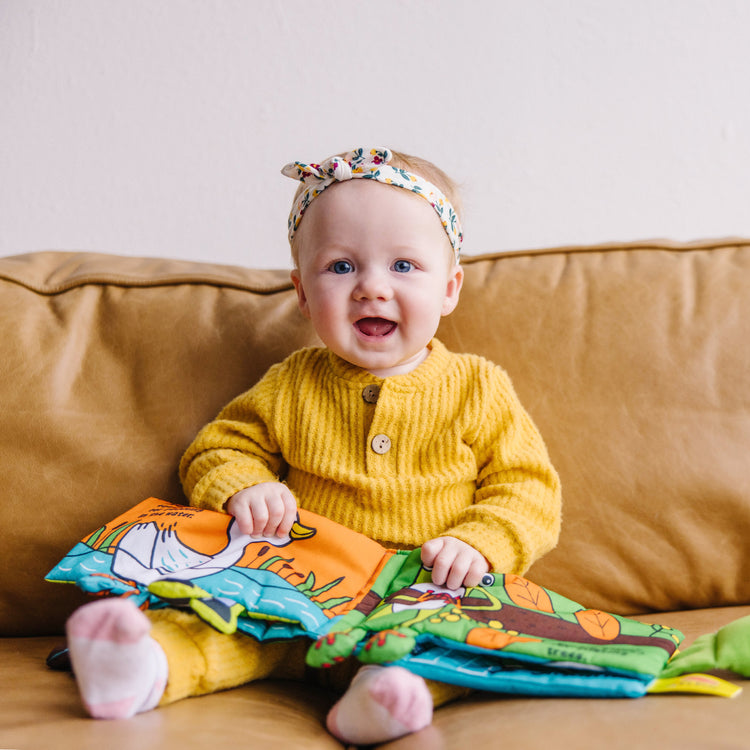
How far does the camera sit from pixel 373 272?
3.29 feet

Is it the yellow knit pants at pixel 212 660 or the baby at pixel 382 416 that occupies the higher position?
the baby at pixel 382 416

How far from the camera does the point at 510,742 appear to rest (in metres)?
0.64

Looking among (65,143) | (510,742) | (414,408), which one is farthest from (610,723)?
(65,143)

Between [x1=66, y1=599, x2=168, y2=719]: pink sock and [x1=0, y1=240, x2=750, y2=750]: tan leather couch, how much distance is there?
0.36m

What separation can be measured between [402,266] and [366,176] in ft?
0.44

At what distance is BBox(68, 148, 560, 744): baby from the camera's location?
3.24ft

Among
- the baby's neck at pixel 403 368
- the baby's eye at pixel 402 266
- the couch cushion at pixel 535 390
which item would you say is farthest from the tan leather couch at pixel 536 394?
the baby's eye at pixel 402 266

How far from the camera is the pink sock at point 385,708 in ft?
2.25

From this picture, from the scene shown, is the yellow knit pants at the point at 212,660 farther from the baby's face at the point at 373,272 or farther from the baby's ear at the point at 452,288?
the baby's ear at the point at 452,288

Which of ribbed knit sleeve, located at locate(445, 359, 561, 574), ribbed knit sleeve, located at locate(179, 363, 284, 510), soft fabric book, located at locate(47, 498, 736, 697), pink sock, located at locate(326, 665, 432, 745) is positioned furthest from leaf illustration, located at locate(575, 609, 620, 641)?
ribbed knit sleeve, located at locate(179, 363, 284, 510)

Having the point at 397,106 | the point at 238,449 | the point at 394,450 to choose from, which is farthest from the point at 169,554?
the point at 397,106

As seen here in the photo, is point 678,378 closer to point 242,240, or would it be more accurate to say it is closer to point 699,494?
point 699,494

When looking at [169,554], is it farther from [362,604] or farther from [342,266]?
[342,266]

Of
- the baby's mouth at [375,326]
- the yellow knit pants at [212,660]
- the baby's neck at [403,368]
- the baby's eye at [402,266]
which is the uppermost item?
the baby's eye at [402,266]
